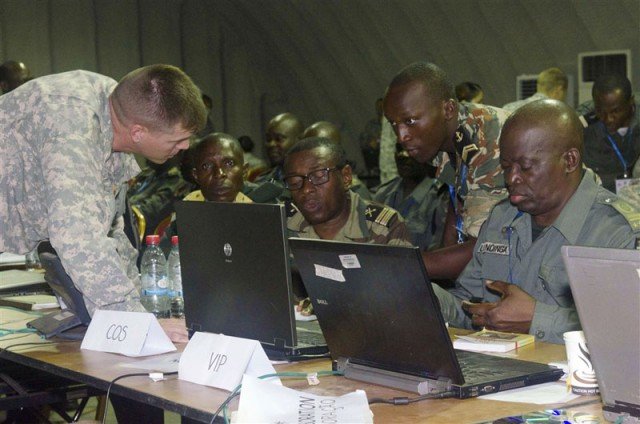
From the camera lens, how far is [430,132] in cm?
368

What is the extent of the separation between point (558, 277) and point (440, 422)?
1.12m

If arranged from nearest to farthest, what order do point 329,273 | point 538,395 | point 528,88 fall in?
point 538,395, point 329,273, point 528,88

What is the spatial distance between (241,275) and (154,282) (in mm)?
1097

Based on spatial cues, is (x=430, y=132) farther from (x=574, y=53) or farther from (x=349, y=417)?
(x=574, y=53)

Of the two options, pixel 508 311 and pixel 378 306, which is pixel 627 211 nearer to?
pixel 508 311

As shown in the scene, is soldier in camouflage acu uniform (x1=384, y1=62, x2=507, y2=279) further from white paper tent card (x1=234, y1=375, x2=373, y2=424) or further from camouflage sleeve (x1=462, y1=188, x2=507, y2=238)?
white paper tent card (x1=234, y1=375, x2=373, y2=424)

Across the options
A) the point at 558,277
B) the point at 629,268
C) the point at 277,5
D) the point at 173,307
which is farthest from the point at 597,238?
the point at 277,5

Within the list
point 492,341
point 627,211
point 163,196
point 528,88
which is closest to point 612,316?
point 492,341

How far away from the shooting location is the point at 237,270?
101 inches

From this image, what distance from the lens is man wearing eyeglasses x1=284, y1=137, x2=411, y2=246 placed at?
12.9 feet

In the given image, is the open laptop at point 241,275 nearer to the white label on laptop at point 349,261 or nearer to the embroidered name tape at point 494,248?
the white label on laptop at point 349,261

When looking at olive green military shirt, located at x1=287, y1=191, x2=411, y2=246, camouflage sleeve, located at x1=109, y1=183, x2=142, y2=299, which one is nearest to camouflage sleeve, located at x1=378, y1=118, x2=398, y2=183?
olive green military shirt, located at x1=287, y1=191, x2=411, y2=246

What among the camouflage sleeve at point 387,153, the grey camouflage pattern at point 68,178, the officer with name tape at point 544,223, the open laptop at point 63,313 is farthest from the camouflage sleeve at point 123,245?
the camouflage sleeve at point 387,153

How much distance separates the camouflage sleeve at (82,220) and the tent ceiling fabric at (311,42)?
650 cm
